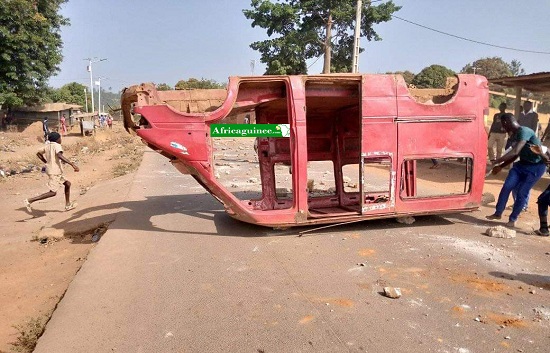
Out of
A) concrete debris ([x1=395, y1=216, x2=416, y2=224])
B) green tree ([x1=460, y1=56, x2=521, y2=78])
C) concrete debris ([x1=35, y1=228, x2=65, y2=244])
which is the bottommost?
concrete debris ([x1=35, y1=228, x2=65, y2=244])

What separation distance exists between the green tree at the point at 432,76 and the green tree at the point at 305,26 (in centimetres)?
804

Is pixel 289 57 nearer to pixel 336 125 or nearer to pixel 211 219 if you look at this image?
pixel 336 125

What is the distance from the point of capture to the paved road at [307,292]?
114 inches

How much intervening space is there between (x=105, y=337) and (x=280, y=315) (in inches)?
50.0

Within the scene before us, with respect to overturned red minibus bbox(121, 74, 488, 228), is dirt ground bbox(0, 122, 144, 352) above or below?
below

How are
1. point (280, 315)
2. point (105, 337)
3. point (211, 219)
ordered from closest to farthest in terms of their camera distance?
point (105, 337) → point (280, 315) → point (211, 219)

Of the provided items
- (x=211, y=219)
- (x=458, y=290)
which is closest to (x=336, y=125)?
(x=211, y=219)

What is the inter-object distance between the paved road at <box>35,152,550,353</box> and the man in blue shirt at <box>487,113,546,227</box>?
2.04 ft

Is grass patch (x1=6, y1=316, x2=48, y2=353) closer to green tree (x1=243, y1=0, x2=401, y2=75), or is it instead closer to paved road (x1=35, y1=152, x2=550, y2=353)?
paved road (x1=35, y1=152, x2=550, y2=353)

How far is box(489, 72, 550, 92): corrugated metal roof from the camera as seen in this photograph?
11137mm

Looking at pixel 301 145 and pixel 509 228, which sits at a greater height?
pixel 301 145

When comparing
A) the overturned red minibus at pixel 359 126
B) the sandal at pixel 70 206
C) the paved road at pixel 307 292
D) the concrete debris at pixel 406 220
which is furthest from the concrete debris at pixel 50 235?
the concrete debris at pixel 406 220

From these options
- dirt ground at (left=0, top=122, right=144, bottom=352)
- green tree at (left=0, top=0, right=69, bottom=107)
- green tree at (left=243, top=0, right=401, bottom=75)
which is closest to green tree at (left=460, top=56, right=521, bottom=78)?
green tree at (left=243, top=0, right=401, bottom=75)

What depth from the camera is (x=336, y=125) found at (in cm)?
738
